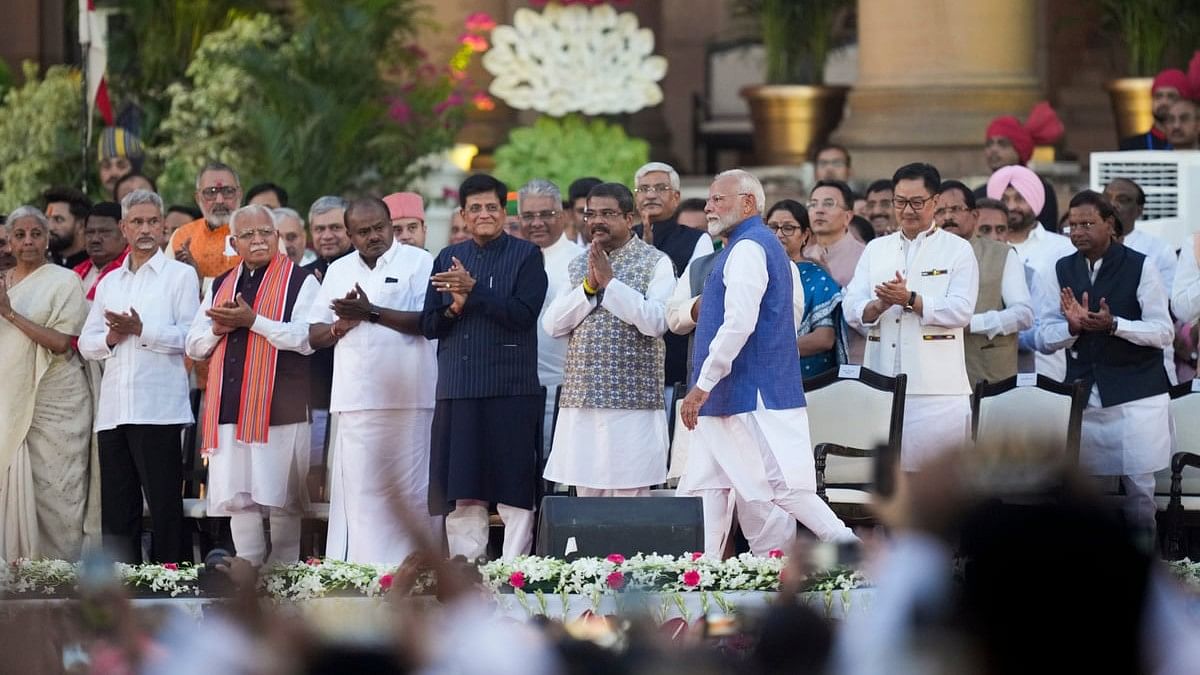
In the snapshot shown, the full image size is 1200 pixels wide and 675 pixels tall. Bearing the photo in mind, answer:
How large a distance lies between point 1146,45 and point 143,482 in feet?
33.4

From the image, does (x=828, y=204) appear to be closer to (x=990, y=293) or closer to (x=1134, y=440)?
(x=990, y=293)

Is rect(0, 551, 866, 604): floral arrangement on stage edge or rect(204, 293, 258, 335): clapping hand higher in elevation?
rect(204, 293, 258, 335): clapping hand

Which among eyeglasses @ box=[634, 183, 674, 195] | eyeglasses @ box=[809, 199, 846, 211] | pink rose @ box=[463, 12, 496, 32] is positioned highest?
pink rose @ box=[463, 12, 496, 32]

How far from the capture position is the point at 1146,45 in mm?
17688

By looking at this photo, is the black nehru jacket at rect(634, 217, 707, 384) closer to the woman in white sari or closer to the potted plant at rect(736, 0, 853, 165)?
the woman in white sari

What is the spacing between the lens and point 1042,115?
15281 mm

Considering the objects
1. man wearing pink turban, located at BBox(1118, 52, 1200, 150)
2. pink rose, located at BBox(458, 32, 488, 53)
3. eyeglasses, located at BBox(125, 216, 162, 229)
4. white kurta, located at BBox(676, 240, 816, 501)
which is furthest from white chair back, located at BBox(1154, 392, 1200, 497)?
pink rose, located at BBox(458, 32, 488, 53)

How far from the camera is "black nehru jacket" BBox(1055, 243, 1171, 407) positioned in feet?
34.1

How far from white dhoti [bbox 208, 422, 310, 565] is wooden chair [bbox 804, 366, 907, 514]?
7.89ft

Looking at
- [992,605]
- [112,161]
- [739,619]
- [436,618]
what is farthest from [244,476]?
[992,605]

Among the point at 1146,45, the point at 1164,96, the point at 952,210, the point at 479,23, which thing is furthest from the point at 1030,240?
the point at 479,23

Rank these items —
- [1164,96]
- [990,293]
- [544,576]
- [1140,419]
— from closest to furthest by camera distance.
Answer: [544,576] < [1140,419] < [990,293] < [1164,96]

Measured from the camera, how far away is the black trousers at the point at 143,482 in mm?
10453

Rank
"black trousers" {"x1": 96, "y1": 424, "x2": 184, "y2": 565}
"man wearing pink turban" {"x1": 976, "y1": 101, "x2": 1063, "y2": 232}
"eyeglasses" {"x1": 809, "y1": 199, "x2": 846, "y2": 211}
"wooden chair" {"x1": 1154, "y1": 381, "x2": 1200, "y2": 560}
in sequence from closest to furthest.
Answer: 1. "wooden chair" {"x1": 1154, "y1": 381, "x2": 1200, "y2": 560}
2. "black trousers" {"x1": 96, "y1": 424, "x2": 184, "y2": 565}
3. "eyeglasses" {"x1": 809, "y1": 199, "x2": 846, "y2": 211}
4. "man wearing pink turban" {"x1": 976, "y1": 101, "x2": 1063, "y2": 232}
